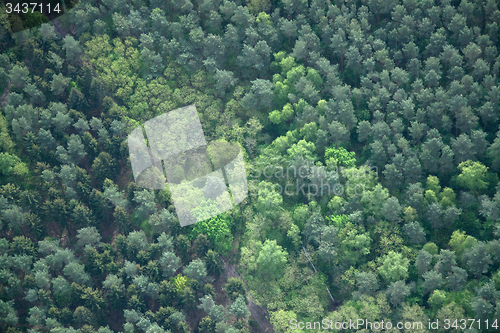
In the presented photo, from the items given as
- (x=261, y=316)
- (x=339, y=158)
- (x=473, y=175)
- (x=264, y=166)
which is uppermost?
(x=339, y=158)

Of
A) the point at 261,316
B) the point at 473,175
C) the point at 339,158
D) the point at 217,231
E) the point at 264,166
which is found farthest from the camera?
the point at 264,166

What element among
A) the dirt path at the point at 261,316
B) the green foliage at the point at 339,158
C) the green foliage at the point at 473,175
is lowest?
the dirt path at the point at 261,316

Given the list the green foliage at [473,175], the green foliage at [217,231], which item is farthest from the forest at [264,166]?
the green foliage at [217,231]

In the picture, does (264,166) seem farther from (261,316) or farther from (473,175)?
(473,175)

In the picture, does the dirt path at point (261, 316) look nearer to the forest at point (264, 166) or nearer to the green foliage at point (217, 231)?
the forest at point (264, 166)

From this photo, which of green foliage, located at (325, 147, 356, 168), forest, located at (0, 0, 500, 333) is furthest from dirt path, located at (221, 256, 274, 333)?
green foliage, located at (325, 147, 356, 168)

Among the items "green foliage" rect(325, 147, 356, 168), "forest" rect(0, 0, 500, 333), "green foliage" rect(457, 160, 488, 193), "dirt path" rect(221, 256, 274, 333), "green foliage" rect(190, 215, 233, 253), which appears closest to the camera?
"forest" rect(0, 0, 500, 333)

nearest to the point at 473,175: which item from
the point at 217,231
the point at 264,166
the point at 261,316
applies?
the point at 264,166

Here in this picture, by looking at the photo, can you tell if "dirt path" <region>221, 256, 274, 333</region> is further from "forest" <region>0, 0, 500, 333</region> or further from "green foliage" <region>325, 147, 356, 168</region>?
"green foliage" <region>325, 147, 356, 168</region>

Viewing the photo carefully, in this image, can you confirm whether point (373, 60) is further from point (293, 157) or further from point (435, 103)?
point (293, 157)
